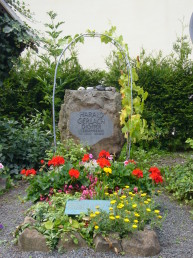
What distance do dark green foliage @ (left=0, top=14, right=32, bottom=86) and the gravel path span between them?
97.8 inches

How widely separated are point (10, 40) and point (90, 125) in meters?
2.04

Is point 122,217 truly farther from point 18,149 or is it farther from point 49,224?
point 18,149

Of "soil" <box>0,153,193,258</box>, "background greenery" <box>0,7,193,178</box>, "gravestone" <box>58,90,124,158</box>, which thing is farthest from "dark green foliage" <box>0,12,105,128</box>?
"soil" <box>0,153,193,258</box>

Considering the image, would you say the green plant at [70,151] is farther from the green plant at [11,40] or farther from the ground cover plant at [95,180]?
the green plant at [11,40]

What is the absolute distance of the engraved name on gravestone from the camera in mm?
6910

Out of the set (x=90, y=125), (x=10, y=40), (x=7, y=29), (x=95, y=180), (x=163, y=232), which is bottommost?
(x=163, y=232)

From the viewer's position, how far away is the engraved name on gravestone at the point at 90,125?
6.91m

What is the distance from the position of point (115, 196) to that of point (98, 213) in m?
0.47

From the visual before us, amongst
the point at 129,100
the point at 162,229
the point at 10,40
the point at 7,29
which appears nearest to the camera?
the point at 162,229

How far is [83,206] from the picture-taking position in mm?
3848

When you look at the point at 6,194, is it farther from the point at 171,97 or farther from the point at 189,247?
the point at 171,97

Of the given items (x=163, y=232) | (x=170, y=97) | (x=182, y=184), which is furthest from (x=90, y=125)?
(x=163, y=232)

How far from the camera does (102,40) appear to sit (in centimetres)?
639

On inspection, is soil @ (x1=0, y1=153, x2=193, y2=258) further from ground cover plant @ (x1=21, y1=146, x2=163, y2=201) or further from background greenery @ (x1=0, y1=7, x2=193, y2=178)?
background greenery @ (x1=0, y1=7, x2=193, y2=178)
